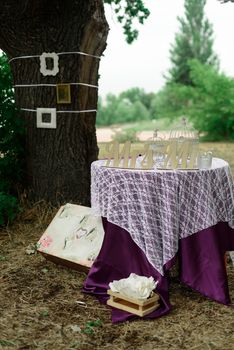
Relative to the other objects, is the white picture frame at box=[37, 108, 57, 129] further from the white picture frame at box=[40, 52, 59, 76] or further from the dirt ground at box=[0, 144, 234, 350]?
the dirt ground at box=[0, 144, 234, 350]

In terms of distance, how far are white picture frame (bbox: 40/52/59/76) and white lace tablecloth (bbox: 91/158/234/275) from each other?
2.06 m

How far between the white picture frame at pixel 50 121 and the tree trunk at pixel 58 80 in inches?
1.5

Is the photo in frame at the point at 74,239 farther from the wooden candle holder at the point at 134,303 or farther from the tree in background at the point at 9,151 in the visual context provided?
the tree in background at the point at 9,151

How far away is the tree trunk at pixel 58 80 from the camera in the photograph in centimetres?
509

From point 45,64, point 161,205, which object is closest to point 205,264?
point 161,205

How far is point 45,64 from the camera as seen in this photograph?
5.16 meters

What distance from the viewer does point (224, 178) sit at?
3500 mm

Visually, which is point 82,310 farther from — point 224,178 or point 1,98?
point 1,98

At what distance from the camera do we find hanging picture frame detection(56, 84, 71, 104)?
16.8 ft

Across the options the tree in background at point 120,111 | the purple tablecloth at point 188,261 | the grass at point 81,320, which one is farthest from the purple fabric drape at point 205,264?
the tree in background at point 120,111

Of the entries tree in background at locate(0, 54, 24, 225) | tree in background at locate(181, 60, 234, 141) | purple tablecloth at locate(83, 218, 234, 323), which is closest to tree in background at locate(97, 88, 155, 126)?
tree in background at locate(181, 60, 234, 141)

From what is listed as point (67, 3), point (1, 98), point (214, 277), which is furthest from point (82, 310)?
point (67, 3)

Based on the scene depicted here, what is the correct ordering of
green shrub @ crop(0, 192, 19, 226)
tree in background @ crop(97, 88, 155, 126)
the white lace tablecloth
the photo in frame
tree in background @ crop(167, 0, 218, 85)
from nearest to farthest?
the white lace tablecloth → the photo in frame → green shrub @ crop(0, 192, 19, 226) → tree in background @ crop(97, 88, 155, 126) → tree in background @ crop(167, 0, 218, 85)

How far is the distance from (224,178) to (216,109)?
10.6 metres
